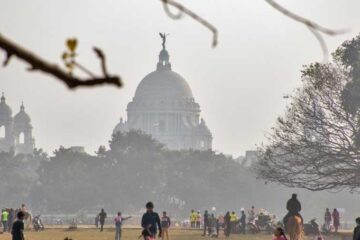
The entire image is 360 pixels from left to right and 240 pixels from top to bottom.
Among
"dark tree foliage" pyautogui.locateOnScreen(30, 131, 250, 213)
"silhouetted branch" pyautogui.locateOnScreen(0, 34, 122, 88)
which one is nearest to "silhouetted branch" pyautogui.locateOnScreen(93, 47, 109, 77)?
"silhouetted branch" pyautogui.locateOnScreen(0, 34, 122, 88)

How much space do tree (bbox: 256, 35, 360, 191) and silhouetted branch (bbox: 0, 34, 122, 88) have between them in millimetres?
56917

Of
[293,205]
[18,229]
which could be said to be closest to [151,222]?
[18,229]

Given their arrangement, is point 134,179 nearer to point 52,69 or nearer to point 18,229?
point 18,229

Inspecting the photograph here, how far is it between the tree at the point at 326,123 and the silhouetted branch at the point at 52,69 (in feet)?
187

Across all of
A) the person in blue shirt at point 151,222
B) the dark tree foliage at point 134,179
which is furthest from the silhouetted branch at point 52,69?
the dark tree foliage at point 134,179

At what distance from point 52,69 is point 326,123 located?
60723mm

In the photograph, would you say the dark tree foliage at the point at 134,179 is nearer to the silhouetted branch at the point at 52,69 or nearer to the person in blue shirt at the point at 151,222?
the person in blue shirt at the point at 151,222

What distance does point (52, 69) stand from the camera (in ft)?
13.6

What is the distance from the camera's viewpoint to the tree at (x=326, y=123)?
206 feet

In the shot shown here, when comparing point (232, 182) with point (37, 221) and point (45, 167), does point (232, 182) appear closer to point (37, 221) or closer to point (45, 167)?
point (45, 167)

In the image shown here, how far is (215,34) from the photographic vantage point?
14.9 ft

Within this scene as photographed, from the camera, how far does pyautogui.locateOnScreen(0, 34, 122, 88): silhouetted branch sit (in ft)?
13.6

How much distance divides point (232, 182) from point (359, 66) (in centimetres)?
10851

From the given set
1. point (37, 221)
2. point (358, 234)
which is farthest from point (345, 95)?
point (358, 234)
